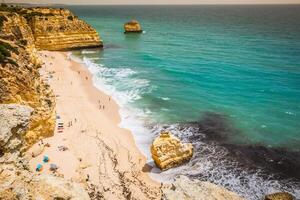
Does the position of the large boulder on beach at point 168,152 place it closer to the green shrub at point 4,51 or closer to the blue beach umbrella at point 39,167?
the blue beach umbrella at point 39,167

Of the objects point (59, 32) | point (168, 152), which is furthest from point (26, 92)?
point (59, 32)

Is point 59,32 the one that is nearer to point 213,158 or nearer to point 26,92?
point 26,92

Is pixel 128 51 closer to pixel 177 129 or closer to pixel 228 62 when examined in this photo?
pixel 228 62

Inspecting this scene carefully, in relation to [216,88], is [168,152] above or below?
below

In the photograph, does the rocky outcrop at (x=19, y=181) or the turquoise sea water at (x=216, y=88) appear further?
the turquoise sea water at (x=216, y=88)

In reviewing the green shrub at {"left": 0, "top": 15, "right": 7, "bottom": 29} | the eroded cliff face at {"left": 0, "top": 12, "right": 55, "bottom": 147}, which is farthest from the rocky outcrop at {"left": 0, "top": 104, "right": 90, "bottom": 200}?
the green shrub at {"left": 0, "top": 15, "right": 7, "bottom": 29}

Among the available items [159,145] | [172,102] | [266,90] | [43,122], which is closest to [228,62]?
[266,90]

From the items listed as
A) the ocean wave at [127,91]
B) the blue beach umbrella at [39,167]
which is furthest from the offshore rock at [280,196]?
the blue beach umbrella at [39,167]
